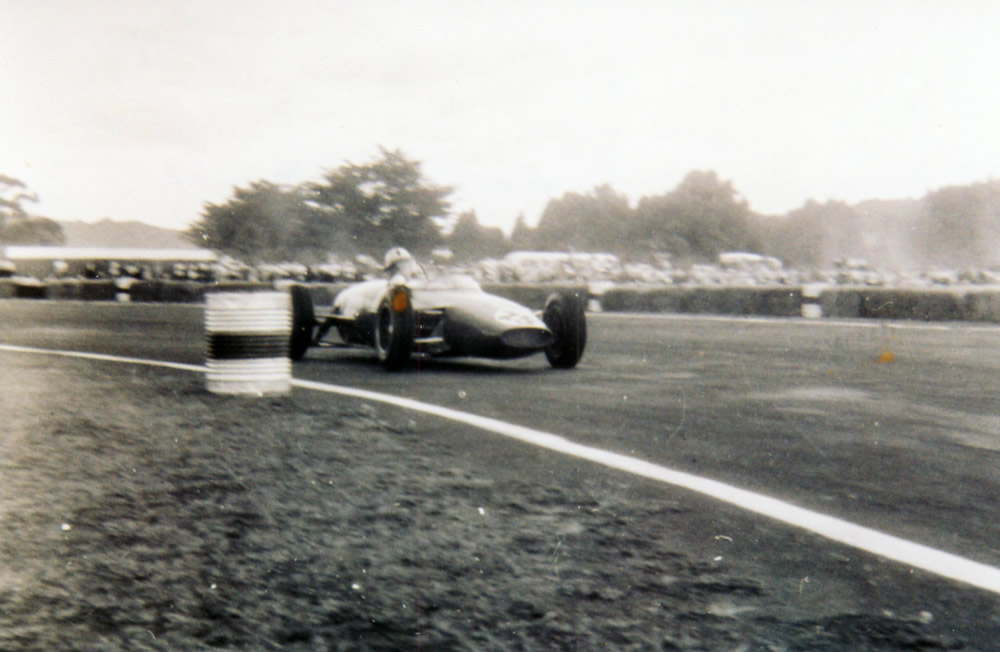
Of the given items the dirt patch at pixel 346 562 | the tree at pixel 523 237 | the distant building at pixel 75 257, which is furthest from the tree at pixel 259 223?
the tree at pixel 523 237

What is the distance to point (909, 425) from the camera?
22.5 ft

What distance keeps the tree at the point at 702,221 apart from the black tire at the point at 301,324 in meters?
61.0

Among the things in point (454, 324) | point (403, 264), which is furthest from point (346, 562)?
point (403, 264)

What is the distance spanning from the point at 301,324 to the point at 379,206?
31.0 feet

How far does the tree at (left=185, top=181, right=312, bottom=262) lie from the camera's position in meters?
21.5

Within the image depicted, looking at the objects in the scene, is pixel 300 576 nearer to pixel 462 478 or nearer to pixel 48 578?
pixel 48 578

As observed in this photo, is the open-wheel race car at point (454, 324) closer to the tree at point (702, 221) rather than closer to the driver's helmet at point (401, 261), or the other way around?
the driver's helmet at point (401, 261)

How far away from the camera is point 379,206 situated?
20.5 m

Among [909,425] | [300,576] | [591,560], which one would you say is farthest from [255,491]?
[909,425]

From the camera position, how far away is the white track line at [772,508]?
3.58 metres

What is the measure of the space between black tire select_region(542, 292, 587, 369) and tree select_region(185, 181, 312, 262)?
36.2 feet

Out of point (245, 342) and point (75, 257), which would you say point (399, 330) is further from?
point (75, 257)

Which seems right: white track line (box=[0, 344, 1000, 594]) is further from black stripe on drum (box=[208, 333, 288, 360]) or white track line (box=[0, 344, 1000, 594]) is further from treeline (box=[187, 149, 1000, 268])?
treeline (box=[187, 149, 1000, 268])

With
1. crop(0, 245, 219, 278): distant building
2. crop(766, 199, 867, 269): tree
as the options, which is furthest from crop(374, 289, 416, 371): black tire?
→ crop(766, 199, 867, 269): tree
